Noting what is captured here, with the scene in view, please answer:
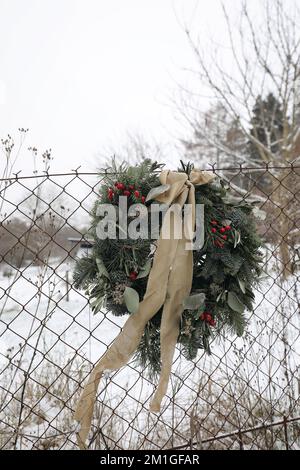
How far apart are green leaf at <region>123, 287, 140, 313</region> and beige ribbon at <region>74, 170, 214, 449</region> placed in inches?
2.2

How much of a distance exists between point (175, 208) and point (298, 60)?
794 cm

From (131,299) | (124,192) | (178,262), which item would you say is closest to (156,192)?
(124,192)

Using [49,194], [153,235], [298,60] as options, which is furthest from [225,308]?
[298,60]

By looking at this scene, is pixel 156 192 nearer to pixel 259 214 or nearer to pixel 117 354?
pixel 259 214

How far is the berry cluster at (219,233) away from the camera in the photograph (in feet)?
4.38

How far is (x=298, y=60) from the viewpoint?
7.63 meters

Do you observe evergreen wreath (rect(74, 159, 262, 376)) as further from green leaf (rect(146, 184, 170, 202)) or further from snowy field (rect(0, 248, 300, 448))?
snowy field (rect(0, 248, 300, 448))

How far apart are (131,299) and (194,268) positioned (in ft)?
1.07

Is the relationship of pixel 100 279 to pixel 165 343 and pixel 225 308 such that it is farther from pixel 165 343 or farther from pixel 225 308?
pixel 225 308

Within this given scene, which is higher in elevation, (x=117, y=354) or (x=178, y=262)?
(x=178, y=262)

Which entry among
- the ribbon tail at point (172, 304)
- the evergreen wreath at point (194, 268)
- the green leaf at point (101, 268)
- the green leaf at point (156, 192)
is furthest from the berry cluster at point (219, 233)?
the green leaf at point (101, 268)

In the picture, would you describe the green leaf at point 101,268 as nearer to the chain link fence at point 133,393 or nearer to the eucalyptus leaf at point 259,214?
the chain link fence at point 133,393

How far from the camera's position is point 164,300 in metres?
1.29

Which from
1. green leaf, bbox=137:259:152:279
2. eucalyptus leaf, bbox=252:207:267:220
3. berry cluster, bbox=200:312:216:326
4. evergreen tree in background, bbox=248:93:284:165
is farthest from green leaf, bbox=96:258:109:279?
evergreen tree in background, bbox=248:93:284:165
